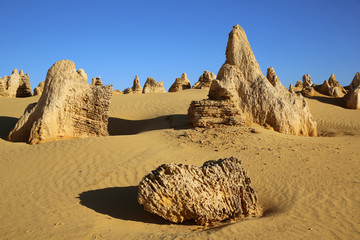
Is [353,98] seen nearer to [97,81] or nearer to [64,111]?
[64,111]

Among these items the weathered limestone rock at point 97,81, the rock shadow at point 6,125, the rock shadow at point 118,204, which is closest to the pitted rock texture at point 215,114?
the rock shadow at point 118,204

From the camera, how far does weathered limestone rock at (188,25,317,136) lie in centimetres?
1262

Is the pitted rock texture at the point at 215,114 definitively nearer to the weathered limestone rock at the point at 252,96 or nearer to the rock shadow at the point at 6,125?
the weathered limestone rock at the point at 252,96

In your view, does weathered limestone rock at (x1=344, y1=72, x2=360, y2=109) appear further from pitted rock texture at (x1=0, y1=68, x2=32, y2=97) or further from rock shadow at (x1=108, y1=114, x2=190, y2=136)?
pitted rock texture at (x1=0, y1=68, x2=32, y2=97)

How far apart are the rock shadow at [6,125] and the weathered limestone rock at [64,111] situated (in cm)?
139

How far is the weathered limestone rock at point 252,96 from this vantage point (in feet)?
41.4

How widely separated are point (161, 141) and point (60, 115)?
3944 mm

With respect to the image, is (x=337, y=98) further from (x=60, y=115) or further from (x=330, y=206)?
(x=60, y=115)

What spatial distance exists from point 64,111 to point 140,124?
16.6 feet

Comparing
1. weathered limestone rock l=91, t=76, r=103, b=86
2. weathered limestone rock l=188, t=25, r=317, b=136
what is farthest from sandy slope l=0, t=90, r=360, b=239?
weathered limestone rock l=91, t=76, r=103, b=86

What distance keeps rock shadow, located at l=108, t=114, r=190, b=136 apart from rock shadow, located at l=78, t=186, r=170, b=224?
20.3ft

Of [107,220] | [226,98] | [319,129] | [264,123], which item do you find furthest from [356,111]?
[107,220]

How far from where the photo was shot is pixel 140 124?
611 inches

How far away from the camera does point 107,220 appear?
5727mm
